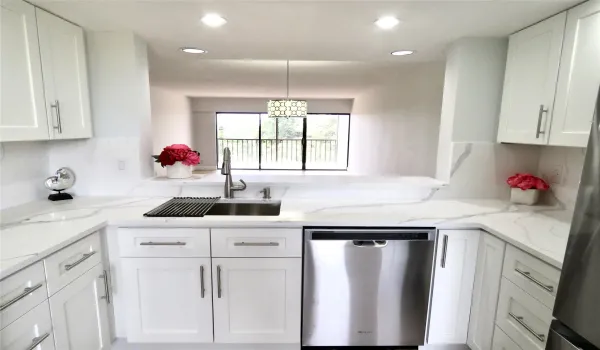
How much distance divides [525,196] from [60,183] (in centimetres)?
314

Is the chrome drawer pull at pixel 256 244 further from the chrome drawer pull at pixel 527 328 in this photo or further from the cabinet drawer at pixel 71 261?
the chrome drawer pull at pixel 527 328

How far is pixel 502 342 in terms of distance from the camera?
1449 mm

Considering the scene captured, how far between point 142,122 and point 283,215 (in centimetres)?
126

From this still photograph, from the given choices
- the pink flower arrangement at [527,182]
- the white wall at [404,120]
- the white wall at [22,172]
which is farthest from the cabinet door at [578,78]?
the white wall at [22,172]

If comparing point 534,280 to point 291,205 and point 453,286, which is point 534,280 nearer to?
point 453,286

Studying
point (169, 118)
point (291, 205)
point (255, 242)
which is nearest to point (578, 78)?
point (291, 205)

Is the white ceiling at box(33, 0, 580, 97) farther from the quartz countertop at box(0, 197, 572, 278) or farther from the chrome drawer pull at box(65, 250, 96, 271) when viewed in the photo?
the chrome drawer pull at box(65, 250, 96, 271)

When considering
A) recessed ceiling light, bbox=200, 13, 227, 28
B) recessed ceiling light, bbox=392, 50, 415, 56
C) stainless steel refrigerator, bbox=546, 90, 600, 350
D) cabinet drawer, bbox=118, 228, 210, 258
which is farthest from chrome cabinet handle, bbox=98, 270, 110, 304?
recessed ceiling light, bbox=392, 50, 415, 56

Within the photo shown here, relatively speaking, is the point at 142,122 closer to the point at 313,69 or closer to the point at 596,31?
the point at 313,69

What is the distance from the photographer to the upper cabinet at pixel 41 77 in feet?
4.56

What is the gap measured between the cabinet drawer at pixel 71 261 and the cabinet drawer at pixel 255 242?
59 centimetres

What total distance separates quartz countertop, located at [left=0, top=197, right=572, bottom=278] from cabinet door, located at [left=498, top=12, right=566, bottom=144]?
0.49 metres

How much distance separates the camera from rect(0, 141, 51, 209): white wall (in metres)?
1.70

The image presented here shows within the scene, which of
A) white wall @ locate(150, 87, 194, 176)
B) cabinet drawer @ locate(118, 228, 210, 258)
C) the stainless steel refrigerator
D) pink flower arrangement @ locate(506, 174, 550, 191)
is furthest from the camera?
white wall @ locate(150, 87, 194, 176)
